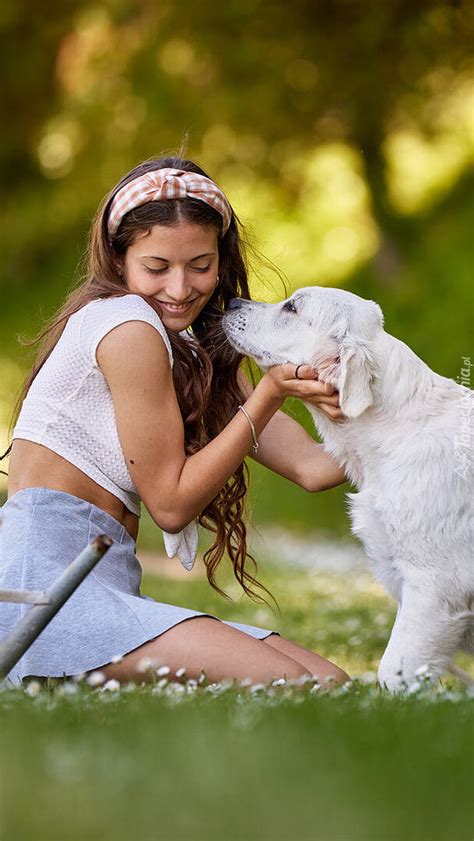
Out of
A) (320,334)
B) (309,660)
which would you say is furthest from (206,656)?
(320,334)

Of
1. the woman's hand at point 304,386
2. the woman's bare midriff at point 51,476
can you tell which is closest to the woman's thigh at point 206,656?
the woman's bare midriff at point 51,476

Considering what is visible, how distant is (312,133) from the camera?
16.2 metres

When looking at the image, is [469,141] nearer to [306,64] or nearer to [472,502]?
[306,64]

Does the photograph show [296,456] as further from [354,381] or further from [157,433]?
[157,433]

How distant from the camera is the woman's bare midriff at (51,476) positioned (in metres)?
4.08

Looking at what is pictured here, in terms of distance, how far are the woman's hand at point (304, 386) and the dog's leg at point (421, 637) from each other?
28.4 inches

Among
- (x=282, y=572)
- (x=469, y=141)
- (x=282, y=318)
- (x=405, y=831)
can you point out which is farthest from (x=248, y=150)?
(x=405, y=831)

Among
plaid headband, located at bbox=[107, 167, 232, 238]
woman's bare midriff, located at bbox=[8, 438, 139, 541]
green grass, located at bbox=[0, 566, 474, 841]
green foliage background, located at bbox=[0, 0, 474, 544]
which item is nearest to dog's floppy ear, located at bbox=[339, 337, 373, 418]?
plaid headband, located at bbox=[107, 167, 232, 238]

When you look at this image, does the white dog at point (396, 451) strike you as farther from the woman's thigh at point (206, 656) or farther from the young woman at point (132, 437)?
the woman's thigh at point (206, 656)

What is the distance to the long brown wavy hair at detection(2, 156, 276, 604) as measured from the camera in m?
4.29

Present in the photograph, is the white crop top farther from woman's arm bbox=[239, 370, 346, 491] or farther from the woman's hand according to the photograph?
woman's arm bbox=[239, 370, 346, 491]

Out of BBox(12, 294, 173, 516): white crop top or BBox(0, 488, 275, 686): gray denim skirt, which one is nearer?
BBox(0, 488, 275, 686): gray denim skirt

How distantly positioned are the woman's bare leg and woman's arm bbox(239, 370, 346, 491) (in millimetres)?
662

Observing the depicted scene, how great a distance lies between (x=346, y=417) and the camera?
14.0ft
